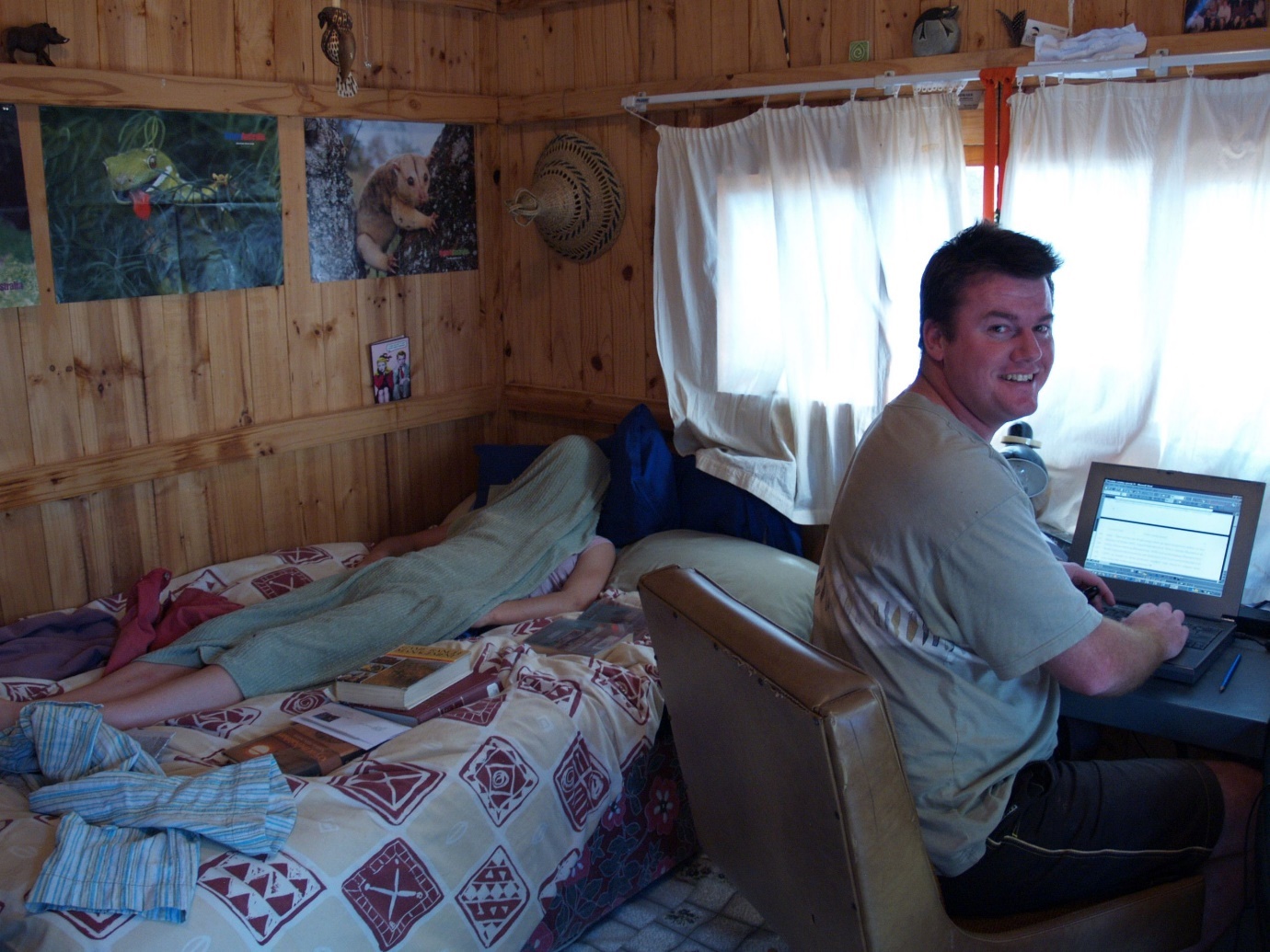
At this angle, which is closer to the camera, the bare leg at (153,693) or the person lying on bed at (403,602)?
the bare leg at (153,693)

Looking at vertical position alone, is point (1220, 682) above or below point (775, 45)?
below

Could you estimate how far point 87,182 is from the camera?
272cm

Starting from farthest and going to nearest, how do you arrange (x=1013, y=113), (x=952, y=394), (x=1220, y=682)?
(x=1013, y=113)
(x=1220, y=682)
(x=952, y=394)

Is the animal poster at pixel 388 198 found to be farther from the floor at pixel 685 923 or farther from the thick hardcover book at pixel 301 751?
the floor at pixel 685 923

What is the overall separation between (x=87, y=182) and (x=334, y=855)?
1803 millimetres

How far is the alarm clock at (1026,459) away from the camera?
233cm

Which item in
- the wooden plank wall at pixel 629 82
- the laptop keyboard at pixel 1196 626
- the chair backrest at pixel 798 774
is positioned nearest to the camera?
the chair backrest at pixel 798 774

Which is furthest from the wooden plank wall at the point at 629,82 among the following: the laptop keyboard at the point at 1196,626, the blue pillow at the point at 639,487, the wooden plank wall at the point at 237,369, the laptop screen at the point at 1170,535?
the laptop keyboard at the point at 1196,626

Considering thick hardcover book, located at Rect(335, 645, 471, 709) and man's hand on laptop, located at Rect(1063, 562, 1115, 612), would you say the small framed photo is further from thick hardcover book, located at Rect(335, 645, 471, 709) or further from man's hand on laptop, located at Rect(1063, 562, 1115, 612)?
man's hand on laptop, located at Rect(1063, 562, 1115, 612)

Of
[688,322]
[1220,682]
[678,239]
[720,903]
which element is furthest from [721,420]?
[1220,682]

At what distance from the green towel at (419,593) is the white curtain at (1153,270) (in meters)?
1.23

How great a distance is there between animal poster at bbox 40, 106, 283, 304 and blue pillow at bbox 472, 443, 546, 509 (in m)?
0.80

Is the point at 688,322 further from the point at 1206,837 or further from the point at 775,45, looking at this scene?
the point at 1206,837

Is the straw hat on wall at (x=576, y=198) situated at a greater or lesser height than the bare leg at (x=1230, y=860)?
greater
